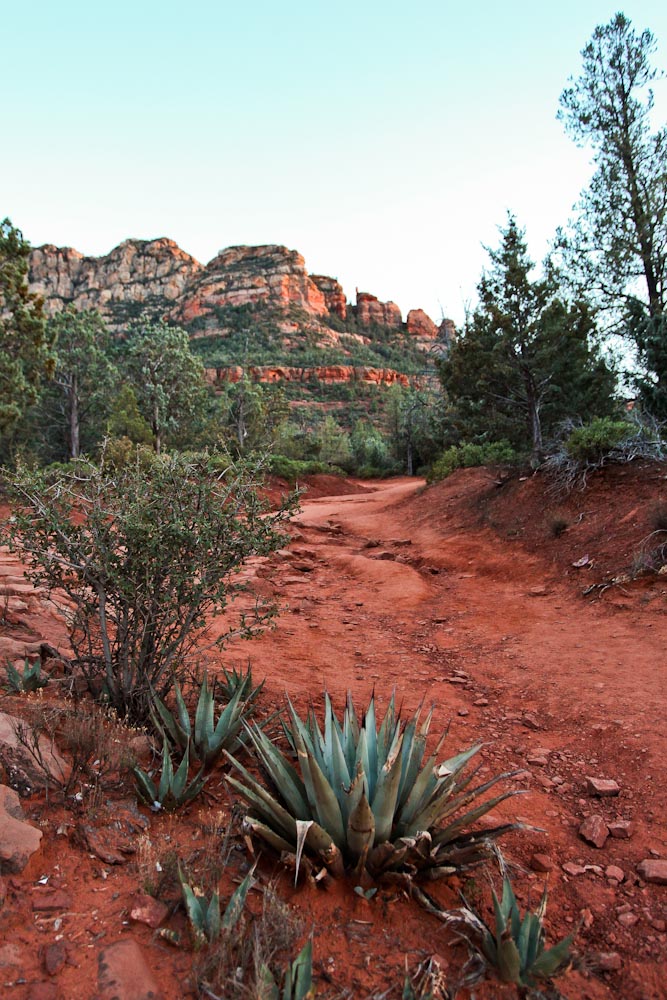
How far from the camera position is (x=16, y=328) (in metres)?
16.7

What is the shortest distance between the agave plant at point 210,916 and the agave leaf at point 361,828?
42 centimetres

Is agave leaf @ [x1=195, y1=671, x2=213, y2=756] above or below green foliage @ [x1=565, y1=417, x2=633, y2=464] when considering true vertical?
below

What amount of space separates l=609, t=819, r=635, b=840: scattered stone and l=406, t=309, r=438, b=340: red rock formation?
98.3 metres

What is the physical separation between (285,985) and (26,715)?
2.03 m

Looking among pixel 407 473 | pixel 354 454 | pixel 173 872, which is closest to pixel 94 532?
pixel 173 872

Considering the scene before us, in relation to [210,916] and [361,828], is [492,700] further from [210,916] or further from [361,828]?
[210,916]

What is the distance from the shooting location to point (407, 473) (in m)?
31.6

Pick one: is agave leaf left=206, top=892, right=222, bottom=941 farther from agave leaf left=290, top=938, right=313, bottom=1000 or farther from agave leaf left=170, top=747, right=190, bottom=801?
agave leaf left=170, top=747, right=190, bottom=801

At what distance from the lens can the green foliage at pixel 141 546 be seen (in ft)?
10.1

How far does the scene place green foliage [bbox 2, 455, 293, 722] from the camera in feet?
10.1

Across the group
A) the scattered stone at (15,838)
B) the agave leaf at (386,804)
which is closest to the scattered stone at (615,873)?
the agave leaf at (386,804)

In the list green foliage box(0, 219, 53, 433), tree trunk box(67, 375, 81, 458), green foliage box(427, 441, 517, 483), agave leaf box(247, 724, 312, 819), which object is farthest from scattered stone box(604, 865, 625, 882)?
tree trunk box(67, 375, 81, 458)

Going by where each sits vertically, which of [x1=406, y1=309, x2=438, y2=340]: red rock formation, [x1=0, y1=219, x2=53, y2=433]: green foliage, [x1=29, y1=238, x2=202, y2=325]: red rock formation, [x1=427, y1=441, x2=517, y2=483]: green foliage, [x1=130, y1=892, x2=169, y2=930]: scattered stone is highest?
[x1=29, y1=238, x2=202, y2=325]: red rock formation

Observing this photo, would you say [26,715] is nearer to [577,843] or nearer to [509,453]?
[577,843]
